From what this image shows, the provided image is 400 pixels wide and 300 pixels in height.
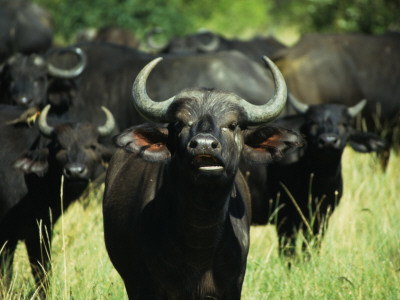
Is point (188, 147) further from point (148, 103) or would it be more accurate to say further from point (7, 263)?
point (7, 263)

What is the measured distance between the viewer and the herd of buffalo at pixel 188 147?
4023 mm

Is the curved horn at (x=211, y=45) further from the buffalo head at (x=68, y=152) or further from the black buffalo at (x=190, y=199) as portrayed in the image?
the black buffalo at (x=190, y=199)

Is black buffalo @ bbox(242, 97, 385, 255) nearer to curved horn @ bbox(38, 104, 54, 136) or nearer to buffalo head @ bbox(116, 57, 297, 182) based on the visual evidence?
curved horn @ bbox(38, 104, 54, 136)

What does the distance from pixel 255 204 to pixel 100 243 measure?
59.2 inches

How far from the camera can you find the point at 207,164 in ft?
12.1

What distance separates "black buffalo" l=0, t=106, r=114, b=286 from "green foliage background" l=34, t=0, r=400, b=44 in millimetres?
9412

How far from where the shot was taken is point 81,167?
226 inches

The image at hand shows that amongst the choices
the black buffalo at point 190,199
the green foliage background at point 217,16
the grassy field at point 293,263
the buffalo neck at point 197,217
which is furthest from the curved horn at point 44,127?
the green foliage background at point 217,16

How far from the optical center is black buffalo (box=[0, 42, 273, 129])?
861 cm

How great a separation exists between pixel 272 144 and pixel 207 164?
66 cm

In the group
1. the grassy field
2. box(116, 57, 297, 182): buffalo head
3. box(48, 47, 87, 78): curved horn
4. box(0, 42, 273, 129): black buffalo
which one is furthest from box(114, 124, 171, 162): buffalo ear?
box(48, 47, 87, 78): curved horn

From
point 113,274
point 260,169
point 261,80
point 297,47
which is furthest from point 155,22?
point 113,274

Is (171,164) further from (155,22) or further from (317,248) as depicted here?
(155,22)

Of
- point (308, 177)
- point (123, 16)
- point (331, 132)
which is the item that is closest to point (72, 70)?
point (308, 177)
